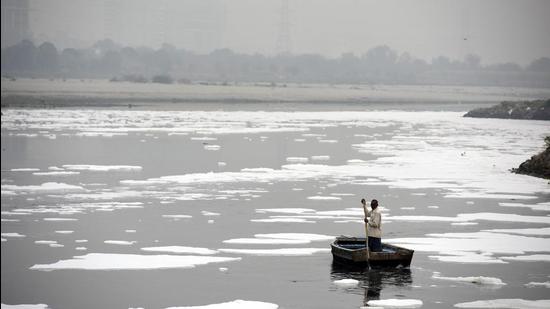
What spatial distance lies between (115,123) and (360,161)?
114 ft

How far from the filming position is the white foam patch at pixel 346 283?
20.5m

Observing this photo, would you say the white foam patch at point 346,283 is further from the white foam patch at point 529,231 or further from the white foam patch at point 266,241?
the white foam patch at point 529,231

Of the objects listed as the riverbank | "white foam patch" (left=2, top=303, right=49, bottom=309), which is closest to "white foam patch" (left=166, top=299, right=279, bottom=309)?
"white foam patch" (left=2, top=303, right=49, bottom=309)

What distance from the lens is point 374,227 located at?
867 inches

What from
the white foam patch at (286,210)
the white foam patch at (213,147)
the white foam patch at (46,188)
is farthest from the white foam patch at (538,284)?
the white foam patch at (213,147)

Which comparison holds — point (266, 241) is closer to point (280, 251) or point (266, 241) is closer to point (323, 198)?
point (280, 251)

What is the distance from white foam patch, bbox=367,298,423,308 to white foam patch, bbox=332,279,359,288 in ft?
4.63

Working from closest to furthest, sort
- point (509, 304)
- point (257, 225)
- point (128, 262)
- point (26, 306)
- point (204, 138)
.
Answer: point (26, 306) → point (509, 304) → point (128, 262) → point (257, 225) → point (204, 138)

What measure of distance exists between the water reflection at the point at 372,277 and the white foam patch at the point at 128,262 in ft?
8.10

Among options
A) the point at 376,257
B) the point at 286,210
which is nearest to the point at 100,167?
the point at 286,210

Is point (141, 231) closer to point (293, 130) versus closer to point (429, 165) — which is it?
point (429, 165)

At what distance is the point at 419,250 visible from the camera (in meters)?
24.3

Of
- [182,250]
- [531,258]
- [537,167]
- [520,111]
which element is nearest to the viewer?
[531,258]

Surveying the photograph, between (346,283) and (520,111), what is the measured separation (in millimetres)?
96809
